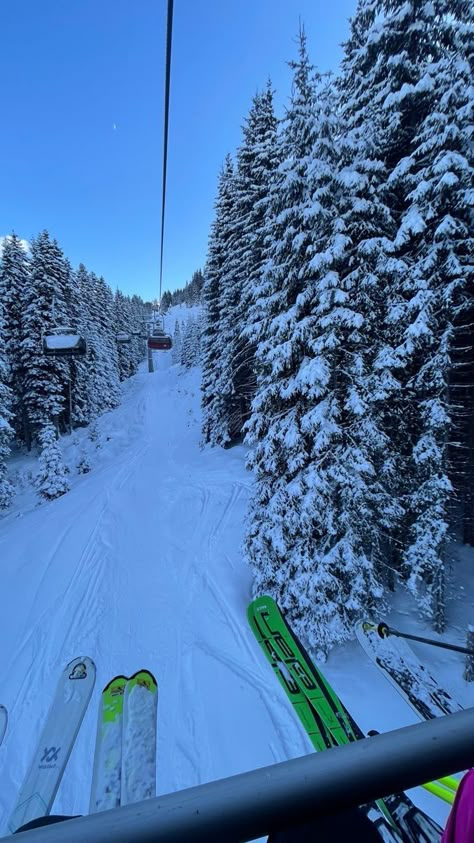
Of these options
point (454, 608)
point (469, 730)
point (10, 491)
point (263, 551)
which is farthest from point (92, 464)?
point (469, 730)

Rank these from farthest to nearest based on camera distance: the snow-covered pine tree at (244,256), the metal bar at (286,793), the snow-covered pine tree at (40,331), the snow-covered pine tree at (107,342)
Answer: the snow-covered pine tree at (107,342) → the snow-covered pine tree at (40,331) → the snow-covered pine tree at (244,256) → the metal bar at (286,793)

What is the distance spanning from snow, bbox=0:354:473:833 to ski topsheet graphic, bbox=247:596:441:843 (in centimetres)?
42

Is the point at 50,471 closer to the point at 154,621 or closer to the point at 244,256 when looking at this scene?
the point at 154,621

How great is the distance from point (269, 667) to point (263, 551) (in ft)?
6.91

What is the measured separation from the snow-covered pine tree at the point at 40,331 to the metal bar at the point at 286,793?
2510cm

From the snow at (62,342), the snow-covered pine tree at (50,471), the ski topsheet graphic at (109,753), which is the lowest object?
the snow-covered pine tree at (50,471)

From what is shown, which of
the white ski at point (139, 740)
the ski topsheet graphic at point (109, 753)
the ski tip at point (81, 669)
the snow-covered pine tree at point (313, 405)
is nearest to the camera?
the white ski at point (139, 740)

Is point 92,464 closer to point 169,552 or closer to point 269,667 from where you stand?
point 169,552


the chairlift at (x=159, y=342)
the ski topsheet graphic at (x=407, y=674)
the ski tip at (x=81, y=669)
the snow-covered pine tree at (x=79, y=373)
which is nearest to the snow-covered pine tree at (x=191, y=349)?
the chairlift at (x=159, y=342)

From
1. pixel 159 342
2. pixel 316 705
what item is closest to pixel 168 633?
pixel 316 705

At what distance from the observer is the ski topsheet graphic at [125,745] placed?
337cm

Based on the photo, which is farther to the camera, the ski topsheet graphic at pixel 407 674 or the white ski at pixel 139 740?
the ski topsheet graphic at pixel 407 674

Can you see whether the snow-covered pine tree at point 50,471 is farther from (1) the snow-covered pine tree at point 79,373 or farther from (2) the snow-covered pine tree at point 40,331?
(1) the snow-covered pine tree at point 79,373

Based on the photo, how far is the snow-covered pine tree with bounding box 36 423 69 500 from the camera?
19.1m
